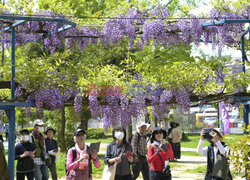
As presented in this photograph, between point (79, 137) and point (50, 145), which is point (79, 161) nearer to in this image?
point (79, 137)

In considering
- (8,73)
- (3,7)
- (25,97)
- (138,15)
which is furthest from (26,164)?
(138,15)

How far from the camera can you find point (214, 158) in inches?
297

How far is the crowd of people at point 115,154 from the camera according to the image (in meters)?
7.09

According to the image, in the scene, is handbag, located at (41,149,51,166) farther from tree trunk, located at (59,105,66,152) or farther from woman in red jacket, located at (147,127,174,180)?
tree trunk, located at (59,105,66,152)

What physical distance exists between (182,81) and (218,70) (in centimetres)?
115

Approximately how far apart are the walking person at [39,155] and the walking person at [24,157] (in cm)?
24

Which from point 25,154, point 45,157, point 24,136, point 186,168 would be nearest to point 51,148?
point 45,157

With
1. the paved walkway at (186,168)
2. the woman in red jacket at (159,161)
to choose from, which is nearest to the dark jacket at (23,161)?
the woman in red jacket at (159,161)

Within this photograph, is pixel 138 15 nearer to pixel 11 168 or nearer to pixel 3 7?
pixel 3 7

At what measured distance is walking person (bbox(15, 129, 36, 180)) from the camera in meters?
9.07

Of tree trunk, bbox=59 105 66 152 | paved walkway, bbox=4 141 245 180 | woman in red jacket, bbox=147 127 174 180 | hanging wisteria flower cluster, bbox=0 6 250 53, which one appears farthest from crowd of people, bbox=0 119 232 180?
tree trunk, bbox=59 105 66 152

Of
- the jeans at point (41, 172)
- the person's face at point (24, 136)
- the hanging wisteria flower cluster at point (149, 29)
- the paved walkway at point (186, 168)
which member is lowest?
the paved walkway at point (186, 168)

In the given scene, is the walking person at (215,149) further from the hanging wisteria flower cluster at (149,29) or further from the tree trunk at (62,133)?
the tree trunk at (62,133)

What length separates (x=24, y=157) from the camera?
9.08 meters
